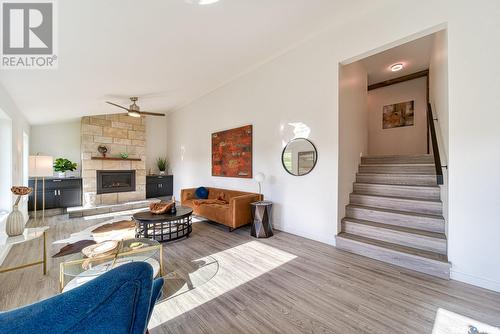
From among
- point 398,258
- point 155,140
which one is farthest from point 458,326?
point 155,140

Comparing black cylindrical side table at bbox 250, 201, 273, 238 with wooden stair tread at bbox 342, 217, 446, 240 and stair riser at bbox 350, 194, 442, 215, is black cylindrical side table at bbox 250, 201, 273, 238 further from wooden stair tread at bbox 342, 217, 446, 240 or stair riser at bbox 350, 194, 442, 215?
stair riser at bbox 350, 194, 442, 215

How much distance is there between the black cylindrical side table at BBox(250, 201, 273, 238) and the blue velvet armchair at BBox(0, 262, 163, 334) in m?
2.89

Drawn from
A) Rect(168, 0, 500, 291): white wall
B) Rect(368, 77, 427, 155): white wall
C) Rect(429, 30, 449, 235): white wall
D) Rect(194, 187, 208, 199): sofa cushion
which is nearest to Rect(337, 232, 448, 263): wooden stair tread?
Rect(168, 0, 500, 291): white wall

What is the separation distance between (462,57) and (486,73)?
0.29m

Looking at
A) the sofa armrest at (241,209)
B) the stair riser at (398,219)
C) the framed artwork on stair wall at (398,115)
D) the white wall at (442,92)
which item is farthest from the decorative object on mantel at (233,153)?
the framed artwork on stair wall at (398,115)

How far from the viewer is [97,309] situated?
27.5 inches

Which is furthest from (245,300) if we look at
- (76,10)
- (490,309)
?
(76,10)

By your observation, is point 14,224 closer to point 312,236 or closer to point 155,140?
point 312,236

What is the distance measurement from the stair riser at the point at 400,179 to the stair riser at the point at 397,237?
103 cm

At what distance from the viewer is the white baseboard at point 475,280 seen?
2.04m

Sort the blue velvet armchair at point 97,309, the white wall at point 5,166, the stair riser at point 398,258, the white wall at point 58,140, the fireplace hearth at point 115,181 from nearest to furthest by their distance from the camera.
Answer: the blue velvet armchair at point 97,309, the stair riser at point 398,258, the white wall at point 5,166, the white wall at point 58,140, the fireplace hearth at point 115,181

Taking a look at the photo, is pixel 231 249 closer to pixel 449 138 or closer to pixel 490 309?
pixel 490 309

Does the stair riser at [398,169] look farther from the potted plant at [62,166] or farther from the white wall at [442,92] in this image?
the potted plant at [62,166]

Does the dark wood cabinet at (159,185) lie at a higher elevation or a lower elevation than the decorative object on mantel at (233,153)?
lower
